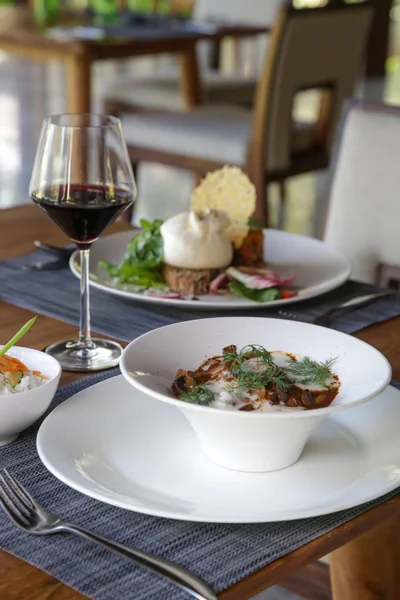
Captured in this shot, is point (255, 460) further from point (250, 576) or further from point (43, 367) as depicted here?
point (43, 367)

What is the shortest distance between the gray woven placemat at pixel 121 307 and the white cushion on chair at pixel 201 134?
214cm

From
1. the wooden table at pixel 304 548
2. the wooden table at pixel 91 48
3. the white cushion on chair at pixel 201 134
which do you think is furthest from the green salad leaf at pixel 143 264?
the wooden table at pixel 91 48

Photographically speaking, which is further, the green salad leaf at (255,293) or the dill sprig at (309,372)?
the green salad leaf at (255,293)

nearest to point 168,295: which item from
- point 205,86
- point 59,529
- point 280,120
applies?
point 59,529

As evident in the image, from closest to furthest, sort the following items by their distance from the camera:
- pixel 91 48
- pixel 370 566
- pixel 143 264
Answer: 1. pixel 370 566
2. pixel 143 264
3. pixel 91 48

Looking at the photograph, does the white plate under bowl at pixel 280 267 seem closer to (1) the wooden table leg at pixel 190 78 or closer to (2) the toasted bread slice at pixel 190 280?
(2) the toasted bread slice at pixel 190 280

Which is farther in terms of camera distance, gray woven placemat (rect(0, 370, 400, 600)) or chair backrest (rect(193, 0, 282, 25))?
chair backrest (rect(193, 0, 282, 25))

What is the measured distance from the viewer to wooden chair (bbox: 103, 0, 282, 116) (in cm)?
401

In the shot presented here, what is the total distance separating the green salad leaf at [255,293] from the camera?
1.20 metres

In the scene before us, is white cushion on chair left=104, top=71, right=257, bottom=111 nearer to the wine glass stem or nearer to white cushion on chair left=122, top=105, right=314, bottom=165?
white cushion on chair left=122, top=105, right=314, bottom=165

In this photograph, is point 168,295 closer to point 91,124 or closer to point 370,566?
point 91,124

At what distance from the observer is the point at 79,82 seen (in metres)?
3.70

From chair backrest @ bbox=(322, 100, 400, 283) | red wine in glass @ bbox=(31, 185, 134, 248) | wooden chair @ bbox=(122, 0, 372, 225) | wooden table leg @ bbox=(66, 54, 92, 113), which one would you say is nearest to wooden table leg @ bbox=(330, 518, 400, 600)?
red wine in glass @ bbox=(31, 185, 134, 248)

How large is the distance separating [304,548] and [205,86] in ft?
11.8
